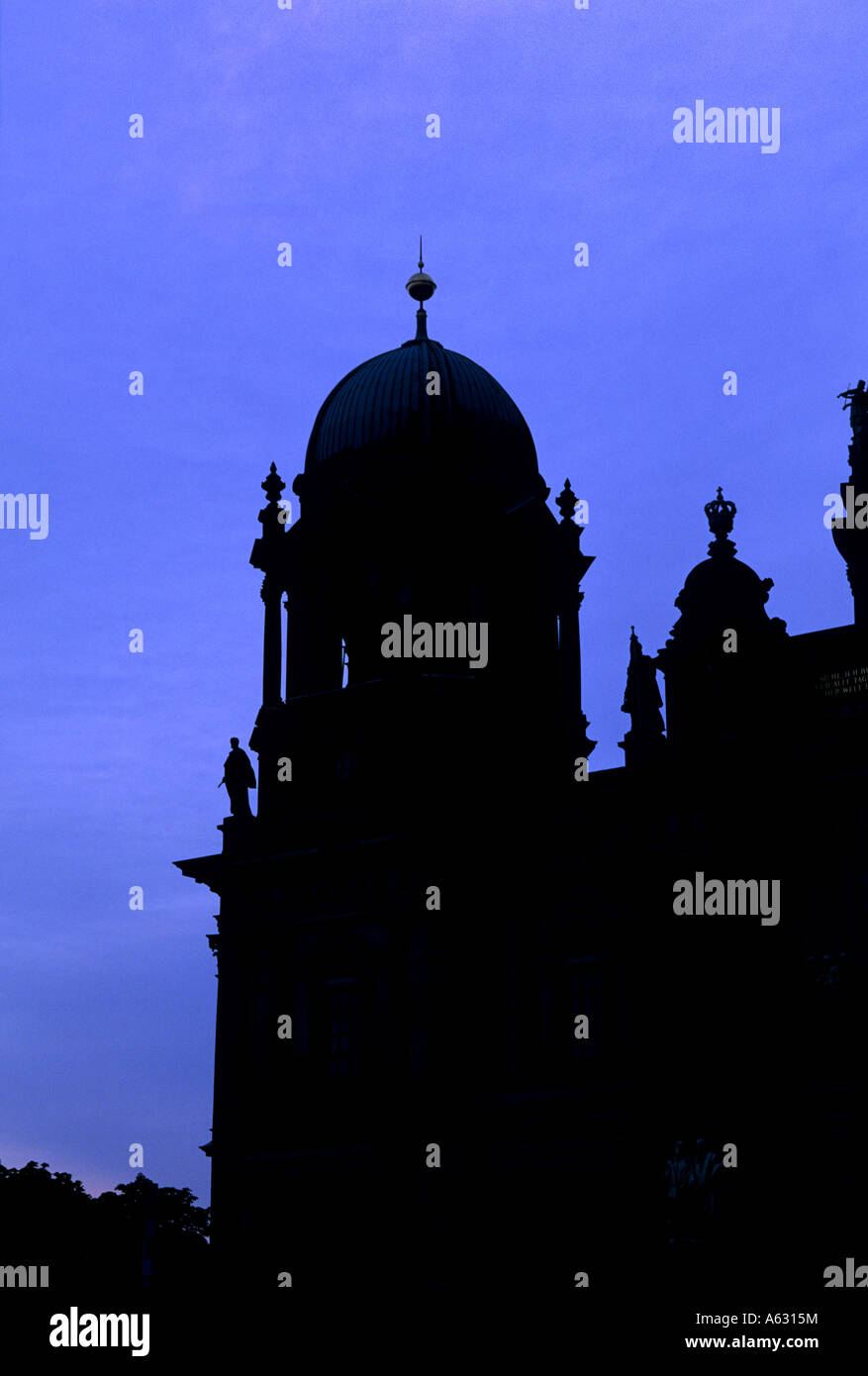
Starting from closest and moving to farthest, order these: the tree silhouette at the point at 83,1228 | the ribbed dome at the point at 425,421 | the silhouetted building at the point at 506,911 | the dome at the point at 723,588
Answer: the silhouetted building at the point at 506,911 → the dome at the point at 723,588 → the ribbed dome at the point at 425,421 → the tree silhouette at the point at 83,1228

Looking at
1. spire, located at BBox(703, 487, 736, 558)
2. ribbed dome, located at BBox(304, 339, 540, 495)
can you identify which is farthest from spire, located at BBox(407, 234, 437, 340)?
spire, located at BBox(703, 487, 736, 558)

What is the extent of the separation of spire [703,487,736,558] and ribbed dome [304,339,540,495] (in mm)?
6904

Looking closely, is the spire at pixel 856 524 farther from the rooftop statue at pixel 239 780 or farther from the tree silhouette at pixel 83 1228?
the tree silhouette at pixel 83 1228

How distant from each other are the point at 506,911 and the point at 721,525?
1125cm

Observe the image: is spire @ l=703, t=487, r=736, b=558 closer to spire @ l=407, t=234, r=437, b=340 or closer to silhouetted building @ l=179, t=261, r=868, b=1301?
silhouetted building @ l=179, t=261, r=868, b=1301

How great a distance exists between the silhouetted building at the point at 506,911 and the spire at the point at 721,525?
0.32ft

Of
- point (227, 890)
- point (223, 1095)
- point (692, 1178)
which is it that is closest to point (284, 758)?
point (227, 890)

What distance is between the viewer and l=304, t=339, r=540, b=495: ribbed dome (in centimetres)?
5466

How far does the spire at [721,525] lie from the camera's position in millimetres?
50344

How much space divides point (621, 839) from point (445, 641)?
27.8 ft

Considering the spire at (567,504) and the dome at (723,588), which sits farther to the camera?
the spire at (567,504)

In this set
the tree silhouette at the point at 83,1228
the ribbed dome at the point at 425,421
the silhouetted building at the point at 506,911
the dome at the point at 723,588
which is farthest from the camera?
the tree silhouette at the point at 83,1228

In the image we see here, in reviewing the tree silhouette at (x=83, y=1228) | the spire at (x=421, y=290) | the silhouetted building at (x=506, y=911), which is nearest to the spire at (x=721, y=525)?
the silhouetted building at (x=506, y=911)

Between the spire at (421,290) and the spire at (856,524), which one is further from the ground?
the spire at (421,290)
